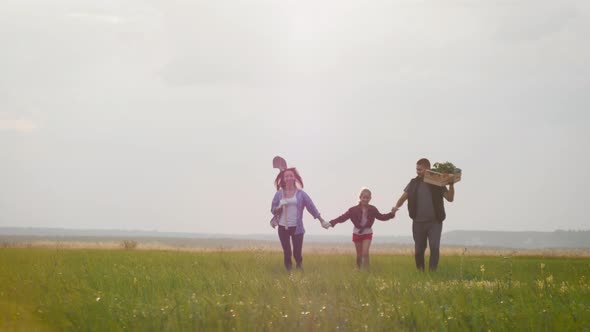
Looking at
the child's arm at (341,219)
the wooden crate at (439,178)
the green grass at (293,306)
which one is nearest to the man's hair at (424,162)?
the wooden crate at (439,178)

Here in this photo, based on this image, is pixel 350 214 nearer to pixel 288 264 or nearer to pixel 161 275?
pixel 288 264

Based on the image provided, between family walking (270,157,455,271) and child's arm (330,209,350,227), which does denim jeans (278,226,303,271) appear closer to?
family walking (270,157,455,271)

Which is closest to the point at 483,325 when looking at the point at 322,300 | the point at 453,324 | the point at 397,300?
the point at 453,324

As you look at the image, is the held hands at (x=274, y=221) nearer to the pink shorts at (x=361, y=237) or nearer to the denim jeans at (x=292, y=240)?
the denim jeans at (x=292, y=240)

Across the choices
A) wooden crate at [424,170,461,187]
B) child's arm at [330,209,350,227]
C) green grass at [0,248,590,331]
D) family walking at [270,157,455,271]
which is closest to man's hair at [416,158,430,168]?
family walking at [270,157,455,271]


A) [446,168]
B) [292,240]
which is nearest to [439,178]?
[446,168]

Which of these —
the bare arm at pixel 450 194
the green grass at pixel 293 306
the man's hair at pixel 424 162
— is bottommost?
the green grass at pixel 293 306

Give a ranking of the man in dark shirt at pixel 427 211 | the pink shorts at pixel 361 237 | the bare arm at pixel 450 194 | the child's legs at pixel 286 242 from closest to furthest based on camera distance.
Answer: the man in dark shirt at pixel 427 211
the bare arm at pixel 450 194
the child's legs at pixel 286 242
the pink shorts at pixel 361 237

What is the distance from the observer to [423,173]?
1337 centimetres

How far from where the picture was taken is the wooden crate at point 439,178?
1292 cm

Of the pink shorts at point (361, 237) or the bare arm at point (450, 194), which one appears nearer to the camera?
the bare arm at point (450, 194)

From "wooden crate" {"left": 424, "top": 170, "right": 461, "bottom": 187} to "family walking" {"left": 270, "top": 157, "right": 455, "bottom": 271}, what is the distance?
0.54ft

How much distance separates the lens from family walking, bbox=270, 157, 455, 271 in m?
13.1

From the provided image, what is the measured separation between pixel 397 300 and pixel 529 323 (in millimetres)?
1738
